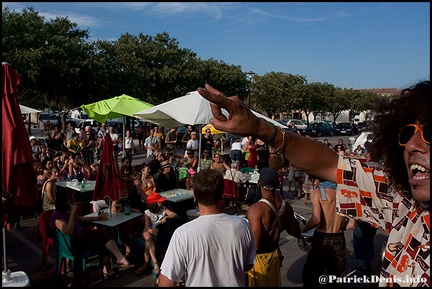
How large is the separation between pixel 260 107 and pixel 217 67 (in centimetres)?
1362

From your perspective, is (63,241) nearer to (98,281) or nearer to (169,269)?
(98,281)

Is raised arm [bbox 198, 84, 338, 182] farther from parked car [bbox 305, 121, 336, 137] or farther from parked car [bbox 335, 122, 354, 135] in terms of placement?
parked car [bbox 335, 122, 354, 135]

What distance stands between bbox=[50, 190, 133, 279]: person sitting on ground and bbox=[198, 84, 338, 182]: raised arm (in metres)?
3.98

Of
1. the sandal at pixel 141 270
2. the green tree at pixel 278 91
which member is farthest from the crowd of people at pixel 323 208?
the green tree at pixel 278 91

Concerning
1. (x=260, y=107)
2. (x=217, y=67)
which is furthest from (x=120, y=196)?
(x=260, y=107)

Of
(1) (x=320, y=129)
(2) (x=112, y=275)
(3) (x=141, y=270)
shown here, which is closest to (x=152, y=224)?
(3) (x=141, y=270)

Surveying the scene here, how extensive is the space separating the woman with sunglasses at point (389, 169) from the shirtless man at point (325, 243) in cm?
233

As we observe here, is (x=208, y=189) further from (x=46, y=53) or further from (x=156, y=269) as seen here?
(x=46, y=53)

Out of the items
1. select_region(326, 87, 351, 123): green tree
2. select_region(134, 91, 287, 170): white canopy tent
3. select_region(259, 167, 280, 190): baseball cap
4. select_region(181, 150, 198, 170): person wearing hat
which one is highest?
select_region(326, 87, 351, 123): green tree

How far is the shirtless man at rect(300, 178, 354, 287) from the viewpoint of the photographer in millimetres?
4109

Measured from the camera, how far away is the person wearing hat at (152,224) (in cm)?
561

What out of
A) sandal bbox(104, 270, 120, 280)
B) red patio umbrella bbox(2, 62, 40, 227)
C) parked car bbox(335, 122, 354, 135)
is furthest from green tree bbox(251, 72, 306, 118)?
red patio umbrella bbox(2, 62, 40, 227)

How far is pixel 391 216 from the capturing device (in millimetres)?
1867

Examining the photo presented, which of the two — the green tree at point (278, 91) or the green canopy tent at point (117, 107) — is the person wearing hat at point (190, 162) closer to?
the green canopy tent at point (117, 107)
